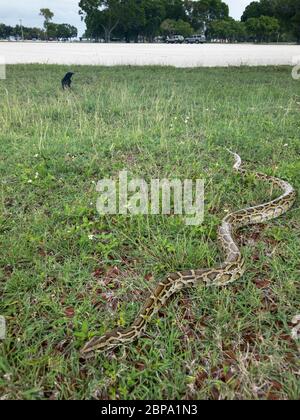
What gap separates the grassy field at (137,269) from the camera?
2646 millimetres

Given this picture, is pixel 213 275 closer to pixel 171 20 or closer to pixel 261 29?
pixel 261 29

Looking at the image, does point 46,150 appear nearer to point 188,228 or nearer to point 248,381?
point 188,228

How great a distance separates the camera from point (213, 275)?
3500 millimetres

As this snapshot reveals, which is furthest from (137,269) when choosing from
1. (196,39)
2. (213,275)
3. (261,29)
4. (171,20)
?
(171,20)

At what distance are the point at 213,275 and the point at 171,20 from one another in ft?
330

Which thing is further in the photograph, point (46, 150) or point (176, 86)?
point (176, 86)

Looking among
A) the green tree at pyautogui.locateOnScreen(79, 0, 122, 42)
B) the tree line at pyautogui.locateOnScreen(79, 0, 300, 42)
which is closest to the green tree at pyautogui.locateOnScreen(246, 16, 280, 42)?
the tree line at pyautogui.locateOnScreen(79, 0, 300, 42)

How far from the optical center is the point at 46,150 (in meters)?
6.45

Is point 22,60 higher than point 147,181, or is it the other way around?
point 22,60

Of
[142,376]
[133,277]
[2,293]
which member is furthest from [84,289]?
[142,376]

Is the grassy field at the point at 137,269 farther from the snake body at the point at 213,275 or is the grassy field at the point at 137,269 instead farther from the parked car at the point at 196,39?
the parked car at the point at 196,39
